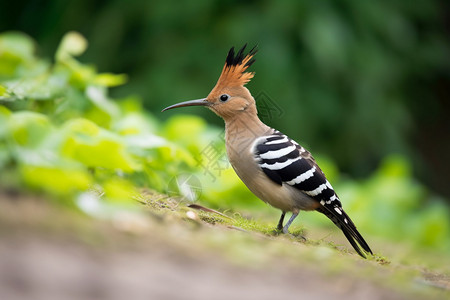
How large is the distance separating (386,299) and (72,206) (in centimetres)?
134

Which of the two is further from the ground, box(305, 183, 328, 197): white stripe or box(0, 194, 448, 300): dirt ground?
box(305, 183, 328, 197): white stripe

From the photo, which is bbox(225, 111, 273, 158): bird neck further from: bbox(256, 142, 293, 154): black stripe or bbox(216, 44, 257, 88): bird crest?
bbox(216, 44, 257, 88): bird crest

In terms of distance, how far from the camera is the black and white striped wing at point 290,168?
11.7 feet

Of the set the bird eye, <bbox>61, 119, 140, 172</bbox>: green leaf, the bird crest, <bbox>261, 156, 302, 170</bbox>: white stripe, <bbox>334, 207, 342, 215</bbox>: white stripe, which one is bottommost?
<bbox>61, 119, 140, 172</bbox>: green leaf

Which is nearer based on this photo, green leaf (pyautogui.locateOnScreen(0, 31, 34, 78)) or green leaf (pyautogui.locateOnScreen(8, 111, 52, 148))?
green leaf (pyautogui.locateOnScreen(8, 111, 52, 148))

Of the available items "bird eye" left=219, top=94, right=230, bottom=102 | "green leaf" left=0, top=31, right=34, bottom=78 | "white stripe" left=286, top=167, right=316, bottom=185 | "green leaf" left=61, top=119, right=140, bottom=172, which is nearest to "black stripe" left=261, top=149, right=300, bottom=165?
"white stripe" left=286, top=167, right=316, bottom=185

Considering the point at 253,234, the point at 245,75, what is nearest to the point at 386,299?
the point at 253,234

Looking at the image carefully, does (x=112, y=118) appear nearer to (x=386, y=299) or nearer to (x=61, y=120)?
(x=61, y=120)

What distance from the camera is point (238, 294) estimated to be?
2152 millimetres

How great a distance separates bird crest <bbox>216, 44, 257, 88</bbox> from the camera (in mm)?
3787

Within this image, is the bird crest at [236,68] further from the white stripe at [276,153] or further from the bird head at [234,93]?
the white stripe at [276,153]

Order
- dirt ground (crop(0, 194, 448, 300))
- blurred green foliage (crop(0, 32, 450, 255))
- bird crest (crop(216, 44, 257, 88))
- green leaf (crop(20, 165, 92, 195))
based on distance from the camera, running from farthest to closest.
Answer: bird crest (crop(216, 44, 257, 88))
blurred green foliage (crop(0, 32, 450, 255))
green leaf (crop(20, 165, 92, 195))
dirt ground (crop(0, 194, 448, 300))

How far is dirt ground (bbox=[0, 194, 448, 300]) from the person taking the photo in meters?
1.92

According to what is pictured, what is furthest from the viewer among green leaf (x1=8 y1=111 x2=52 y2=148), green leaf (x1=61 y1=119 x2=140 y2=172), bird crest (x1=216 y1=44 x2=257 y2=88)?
bird crest (x1=216 y1=44 x2=257 y2=88)
